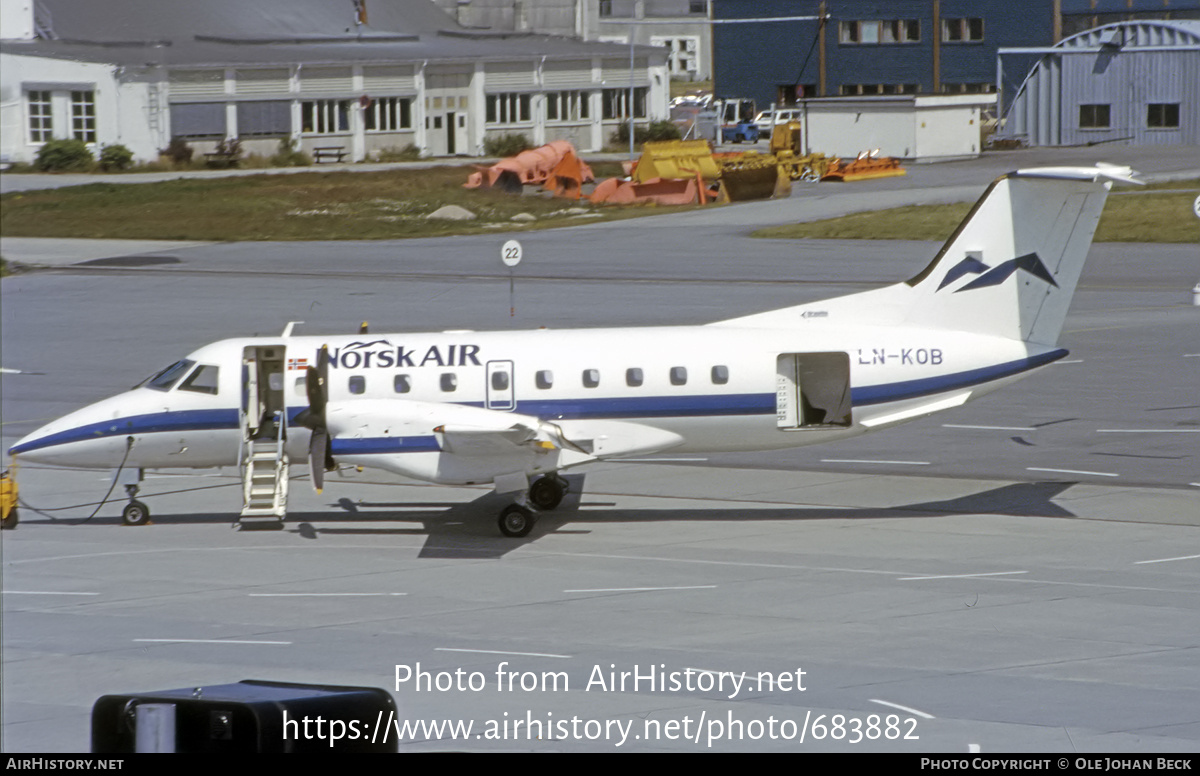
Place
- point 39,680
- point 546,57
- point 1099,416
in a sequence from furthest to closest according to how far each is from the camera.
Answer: point 546,57
point 1099,416
point 39,680

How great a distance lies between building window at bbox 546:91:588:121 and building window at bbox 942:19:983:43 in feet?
88.5

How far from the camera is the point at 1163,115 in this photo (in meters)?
88.7

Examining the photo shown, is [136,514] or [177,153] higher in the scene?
[177,153]

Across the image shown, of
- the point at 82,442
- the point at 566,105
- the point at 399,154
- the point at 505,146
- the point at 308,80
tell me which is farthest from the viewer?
the point at 566,105

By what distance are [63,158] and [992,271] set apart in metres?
67.4

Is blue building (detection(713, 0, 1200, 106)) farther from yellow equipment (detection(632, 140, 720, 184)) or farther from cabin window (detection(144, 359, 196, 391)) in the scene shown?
cabin window (detection(144, 359, 196, 391))

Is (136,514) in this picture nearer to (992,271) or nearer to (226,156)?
(992,271)

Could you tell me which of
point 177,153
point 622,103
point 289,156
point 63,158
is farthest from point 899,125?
point 63,158

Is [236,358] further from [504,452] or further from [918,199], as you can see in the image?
[918,199]

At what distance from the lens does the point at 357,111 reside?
8844 centimetres

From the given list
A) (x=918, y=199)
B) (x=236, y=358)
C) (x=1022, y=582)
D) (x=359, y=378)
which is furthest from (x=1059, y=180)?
(x=918, y=199)

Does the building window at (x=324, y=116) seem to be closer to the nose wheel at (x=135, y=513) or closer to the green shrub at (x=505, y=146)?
the green shrub at (x=505, y=146)

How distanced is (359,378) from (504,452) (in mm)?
2755

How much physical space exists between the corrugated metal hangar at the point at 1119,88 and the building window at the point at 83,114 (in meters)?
57.2
